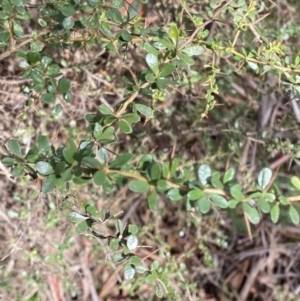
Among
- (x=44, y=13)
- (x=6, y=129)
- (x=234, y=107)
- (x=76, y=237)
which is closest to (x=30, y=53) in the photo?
(x=44, y=13)

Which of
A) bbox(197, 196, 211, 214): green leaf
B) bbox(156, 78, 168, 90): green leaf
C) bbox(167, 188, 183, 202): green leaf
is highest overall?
bbox(156, 78, 168, 90): green leaf

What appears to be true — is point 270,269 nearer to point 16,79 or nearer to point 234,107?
point 234,107

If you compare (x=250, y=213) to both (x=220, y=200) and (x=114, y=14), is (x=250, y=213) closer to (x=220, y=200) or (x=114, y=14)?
(x=220, y=200)

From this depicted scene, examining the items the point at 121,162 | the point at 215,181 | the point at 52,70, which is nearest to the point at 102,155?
the point at 121,162

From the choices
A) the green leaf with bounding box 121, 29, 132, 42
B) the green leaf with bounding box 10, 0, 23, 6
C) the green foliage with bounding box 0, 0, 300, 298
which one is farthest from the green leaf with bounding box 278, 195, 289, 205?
the green leaf with bounding box 10, 0, 23, 6

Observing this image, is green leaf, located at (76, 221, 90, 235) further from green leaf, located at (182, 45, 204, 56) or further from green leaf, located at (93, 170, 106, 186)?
green leaf, located at (182, 45, 204, 56)

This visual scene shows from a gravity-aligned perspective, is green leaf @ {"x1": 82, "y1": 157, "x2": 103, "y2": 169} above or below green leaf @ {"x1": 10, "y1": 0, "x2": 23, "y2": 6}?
below

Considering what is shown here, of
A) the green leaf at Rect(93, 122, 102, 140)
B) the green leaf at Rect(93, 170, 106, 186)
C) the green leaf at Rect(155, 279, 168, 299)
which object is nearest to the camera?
the green leaf at Rect(93, 170, 106, 186)
